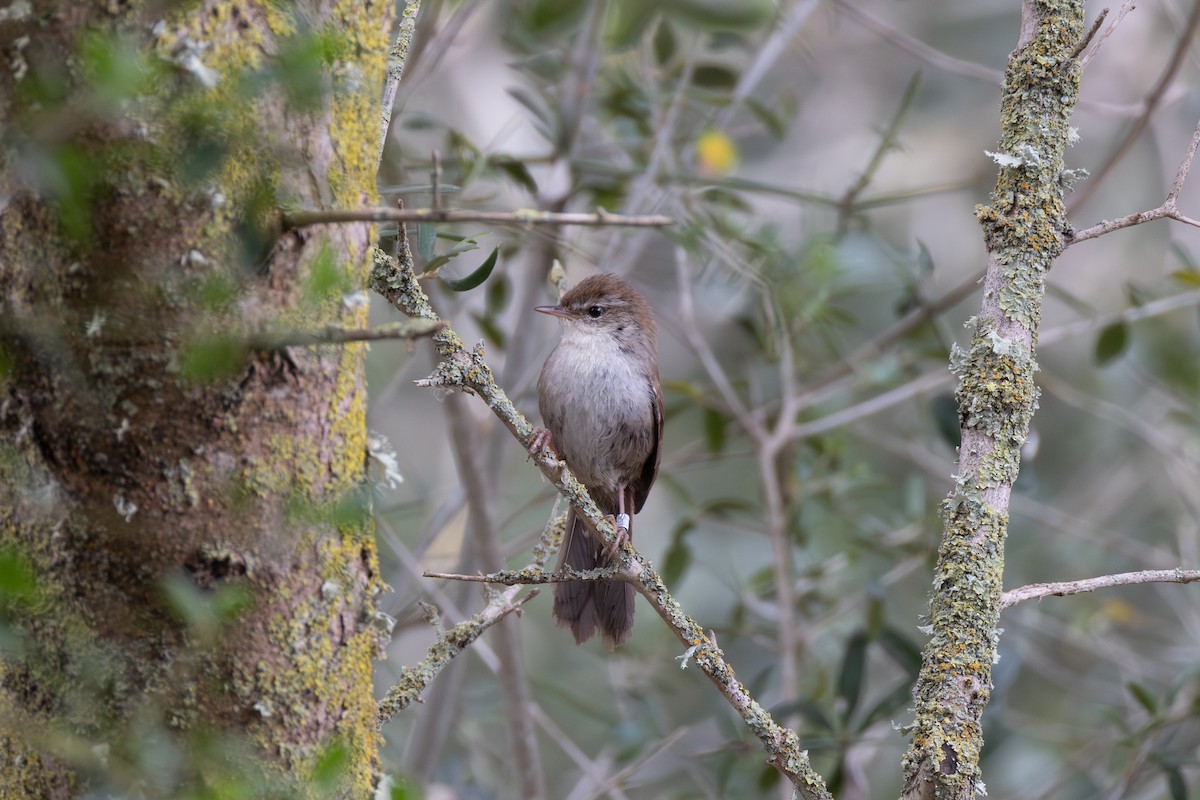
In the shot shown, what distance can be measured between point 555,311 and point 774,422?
1.71 meters

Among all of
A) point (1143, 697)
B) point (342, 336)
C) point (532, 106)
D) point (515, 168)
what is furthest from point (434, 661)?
point (1143, 697)

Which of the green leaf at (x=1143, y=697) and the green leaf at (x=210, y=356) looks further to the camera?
the green leaf at (x=1143, y=697)

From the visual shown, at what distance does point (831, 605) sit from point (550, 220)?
160 inches

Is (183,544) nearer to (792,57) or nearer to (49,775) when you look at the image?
(49,775)

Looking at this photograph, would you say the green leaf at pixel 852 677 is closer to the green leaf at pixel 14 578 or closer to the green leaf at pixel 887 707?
the green leaf at pixel 887 707

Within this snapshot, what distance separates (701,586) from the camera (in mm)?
7414

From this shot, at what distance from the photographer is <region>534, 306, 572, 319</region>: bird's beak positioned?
4039mm

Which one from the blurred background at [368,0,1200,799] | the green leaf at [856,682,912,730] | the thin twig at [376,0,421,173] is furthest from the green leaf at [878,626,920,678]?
the thin twig at [376,0,421,173]

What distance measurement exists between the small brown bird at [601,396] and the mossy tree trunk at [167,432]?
83.7 inches

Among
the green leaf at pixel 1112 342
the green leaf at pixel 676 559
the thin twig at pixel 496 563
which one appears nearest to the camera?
the thin twig at pixel 496 563

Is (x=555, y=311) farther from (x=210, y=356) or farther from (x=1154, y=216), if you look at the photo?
(x=210, y=356)

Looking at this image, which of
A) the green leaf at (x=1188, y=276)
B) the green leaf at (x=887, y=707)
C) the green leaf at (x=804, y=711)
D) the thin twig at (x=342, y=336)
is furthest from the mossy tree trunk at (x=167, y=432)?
the green leaf at (x=1188, y=276)

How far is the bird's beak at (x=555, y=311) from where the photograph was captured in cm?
404

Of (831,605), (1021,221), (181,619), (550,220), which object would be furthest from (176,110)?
(831,605)
